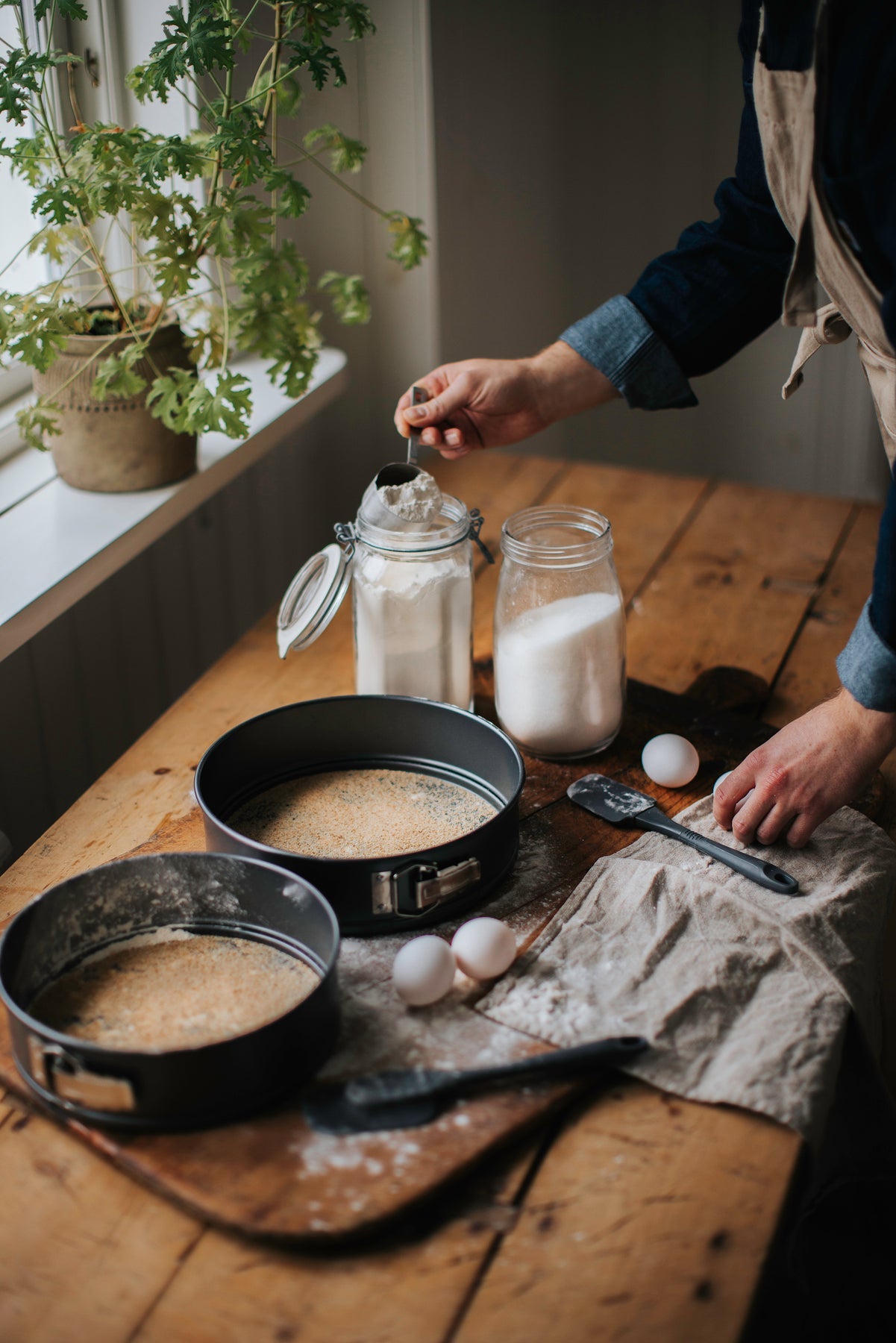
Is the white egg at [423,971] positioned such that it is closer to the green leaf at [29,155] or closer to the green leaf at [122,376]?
the green leaf at [122,376]

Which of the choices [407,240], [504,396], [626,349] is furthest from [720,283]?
[407,240]

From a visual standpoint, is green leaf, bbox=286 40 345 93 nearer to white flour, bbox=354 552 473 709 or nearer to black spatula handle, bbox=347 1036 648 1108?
white flour, bbox=354 552 473 709

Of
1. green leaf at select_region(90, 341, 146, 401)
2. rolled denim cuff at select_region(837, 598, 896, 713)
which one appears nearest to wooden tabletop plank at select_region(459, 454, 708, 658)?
green leaf at select_region(90, 341, 146, 401)

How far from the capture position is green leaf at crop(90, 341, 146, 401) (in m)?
1.15

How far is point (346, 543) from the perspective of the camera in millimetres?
1060

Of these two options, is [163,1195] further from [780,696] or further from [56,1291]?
[780,696]

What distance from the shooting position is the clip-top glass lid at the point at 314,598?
1026 mm

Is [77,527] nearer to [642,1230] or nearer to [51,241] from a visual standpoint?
[51,241]

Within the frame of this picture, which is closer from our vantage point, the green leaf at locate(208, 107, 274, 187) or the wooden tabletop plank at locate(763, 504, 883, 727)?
the green leaf at locate(208, 107, 274, 187)

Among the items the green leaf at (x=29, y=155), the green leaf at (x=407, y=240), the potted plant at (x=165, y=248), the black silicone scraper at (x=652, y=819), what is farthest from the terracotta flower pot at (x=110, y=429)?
the black silicone scraper at (x=652, y=819)

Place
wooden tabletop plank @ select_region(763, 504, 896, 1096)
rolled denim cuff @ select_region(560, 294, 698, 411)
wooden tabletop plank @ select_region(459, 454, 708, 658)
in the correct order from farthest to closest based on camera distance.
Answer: wooden tabletop plank @ select_region(459, 454, 708, 658) → rolled denim cuff @ select_region(560, 294, 698, 411) → wooden tabletop plank @ select_region(763, 504, 896, 1096)

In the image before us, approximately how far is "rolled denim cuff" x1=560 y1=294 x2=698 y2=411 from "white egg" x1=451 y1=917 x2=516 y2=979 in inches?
26.6

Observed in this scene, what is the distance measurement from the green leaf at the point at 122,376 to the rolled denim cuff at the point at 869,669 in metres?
0.73

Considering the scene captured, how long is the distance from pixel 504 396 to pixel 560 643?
1.10ft
